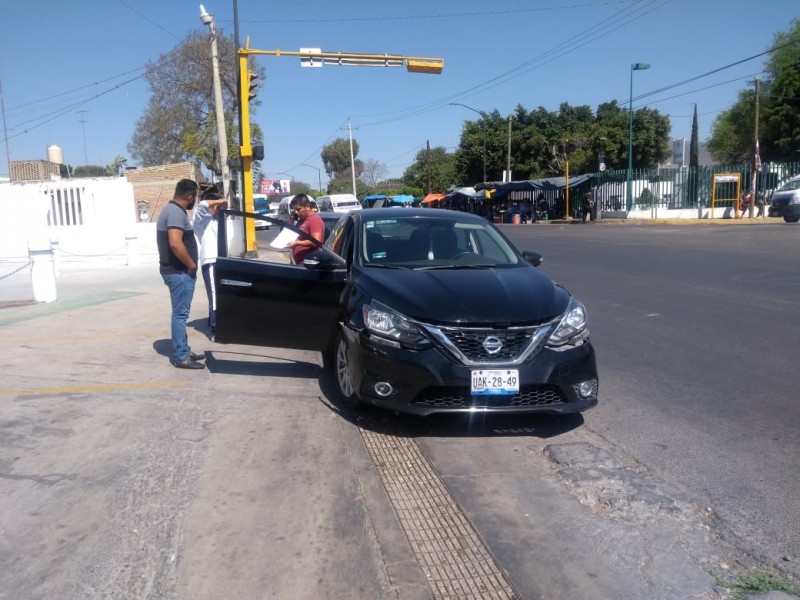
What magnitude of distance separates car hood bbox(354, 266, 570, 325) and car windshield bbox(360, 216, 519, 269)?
32 cm

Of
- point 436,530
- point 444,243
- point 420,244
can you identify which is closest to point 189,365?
point 420,244

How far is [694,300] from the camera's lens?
34.7ft

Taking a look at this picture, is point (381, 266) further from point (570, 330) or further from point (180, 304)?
point (180, 304)

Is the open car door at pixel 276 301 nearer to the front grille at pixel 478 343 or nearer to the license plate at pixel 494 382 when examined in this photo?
the front grille at pixel 478 343

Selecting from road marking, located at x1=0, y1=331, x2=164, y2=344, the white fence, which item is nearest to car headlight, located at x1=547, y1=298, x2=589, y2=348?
road marking, located at x1=0, y1=331, x2=164, y2=344

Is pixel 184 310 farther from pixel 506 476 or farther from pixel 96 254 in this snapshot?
pixel 96 254

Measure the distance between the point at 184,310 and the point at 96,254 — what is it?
16.3 meters

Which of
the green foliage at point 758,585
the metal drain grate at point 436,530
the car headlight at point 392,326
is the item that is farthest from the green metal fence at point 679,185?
the green foliage at point 758,585

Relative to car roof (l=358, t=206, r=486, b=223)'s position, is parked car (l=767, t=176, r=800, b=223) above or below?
below

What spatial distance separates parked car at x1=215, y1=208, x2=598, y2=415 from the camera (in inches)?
190

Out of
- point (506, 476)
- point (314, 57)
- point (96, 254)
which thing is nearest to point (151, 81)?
point (96, 254)

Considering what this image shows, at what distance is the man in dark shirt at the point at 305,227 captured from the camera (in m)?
7.80

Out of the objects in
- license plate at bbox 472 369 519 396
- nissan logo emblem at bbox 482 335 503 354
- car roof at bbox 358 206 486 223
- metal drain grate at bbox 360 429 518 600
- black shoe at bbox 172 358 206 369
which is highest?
car roof at bbox 358 206 486 223

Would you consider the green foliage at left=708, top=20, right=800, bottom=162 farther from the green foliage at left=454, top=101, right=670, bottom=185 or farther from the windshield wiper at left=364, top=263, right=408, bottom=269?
the windshield wiper at left=364, top=263, right=408, bottom=269
